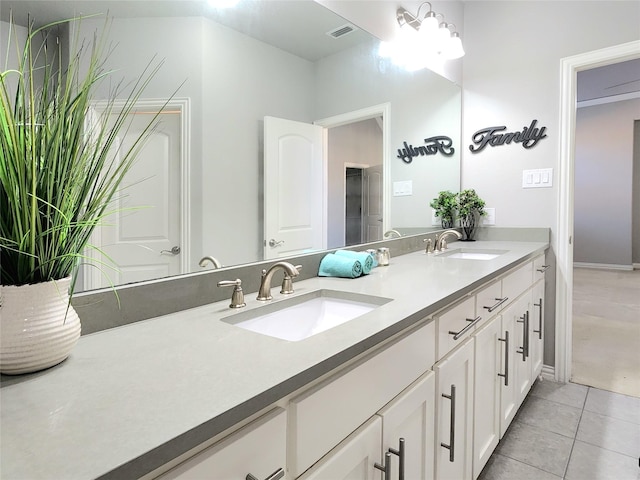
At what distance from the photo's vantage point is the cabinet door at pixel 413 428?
895 mm

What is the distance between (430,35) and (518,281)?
156cm

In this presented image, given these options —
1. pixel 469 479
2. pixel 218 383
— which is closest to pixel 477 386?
pixel 469 479

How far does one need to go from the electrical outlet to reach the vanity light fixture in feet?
3.50

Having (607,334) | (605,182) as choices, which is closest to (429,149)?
(607,334)

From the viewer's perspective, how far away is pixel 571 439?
182 centimetres

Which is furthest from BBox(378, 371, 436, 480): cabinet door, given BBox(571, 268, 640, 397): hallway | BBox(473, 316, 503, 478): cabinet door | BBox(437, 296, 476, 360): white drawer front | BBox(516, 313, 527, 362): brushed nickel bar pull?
BBox(571, 268, 640, 397): hallway

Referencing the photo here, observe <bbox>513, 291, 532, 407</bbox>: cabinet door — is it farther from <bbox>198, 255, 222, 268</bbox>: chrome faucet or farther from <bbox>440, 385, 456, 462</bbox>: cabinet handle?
<bbox>198, 255, 222, 268</bbox>: chrome faucet

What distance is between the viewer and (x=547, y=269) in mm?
2475

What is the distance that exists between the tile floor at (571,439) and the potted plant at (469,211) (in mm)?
1100

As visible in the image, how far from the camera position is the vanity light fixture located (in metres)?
2.23

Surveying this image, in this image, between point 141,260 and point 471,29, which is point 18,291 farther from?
point 471,29

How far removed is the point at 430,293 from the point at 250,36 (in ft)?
3.45

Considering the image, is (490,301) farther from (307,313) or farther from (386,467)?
(386,467)

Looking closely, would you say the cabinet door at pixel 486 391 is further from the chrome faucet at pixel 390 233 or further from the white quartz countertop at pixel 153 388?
the chrome faucet at pixel 390 233
